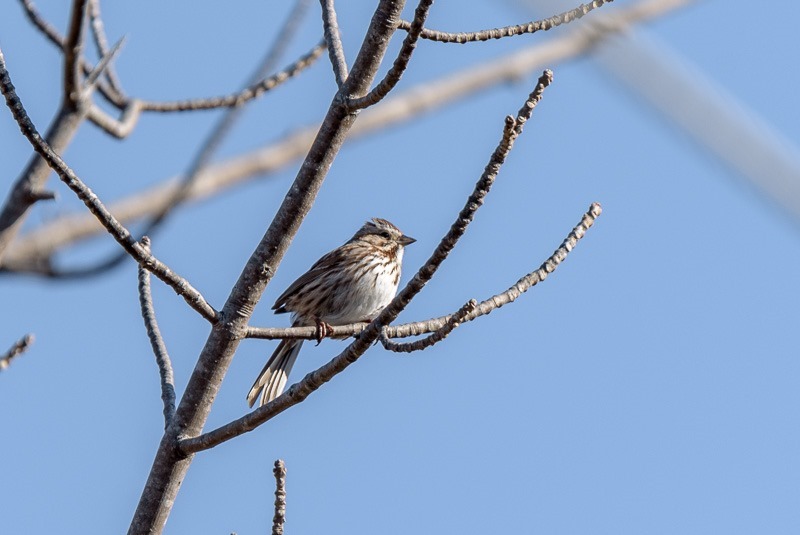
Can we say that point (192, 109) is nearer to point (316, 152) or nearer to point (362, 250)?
point (316, 152)

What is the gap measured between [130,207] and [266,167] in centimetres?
60

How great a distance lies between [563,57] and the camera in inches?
183

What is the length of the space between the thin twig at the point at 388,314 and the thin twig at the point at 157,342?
0.23 metres

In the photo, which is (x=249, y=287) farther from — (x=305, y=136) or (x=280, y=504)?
(x=305, y=136)

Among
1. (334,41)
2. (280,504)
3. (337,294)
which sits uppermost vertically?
(337,294)

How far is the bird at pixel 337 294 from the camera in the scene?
5922mm

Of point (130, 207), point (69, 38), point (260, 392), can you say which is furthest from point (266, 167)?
point (260, 392)

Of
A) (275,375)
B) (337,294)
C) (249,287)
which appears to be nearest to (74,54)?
(249,287)

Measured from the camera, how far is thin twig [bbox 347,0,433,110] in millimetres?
2309

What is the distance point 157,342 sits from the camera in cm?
311

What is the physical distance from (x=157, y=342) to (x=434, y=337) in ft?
3.18

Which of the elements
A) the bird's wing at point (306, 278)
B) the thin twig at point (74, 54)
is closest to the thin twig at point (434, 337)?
the thin twig at point (74, 54)

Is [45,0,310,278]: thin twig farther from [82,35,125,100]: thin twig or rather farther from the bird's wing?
the bird's wing

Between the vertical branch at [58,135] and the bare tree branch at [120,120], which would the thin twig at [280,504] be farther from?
the bare tree branch at [120,120]
